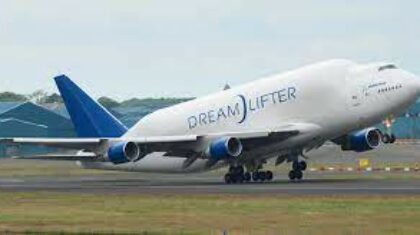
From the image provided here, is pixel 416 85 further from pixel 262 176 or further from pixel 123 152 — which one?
pixel 123 152

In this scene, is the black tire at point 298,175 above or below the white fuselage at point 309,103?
below

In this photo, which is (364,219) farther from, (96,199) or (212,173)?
(212,173)

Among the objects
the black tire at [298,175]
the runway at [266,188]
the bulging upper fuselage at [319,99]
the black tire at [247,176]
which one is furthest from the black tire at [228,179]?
the black tire at [298,175]

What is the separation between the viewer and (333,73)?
2195 inches

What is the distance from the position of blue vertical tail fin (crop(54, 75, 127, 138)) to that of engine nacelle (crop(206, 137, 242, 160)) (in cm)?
785

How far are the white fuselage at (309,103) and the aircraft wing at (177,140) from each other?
40 cm

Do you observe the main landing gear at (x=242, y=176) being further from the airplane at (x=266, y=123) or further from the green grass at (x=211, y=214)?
the green grass at (x=211, y=214)

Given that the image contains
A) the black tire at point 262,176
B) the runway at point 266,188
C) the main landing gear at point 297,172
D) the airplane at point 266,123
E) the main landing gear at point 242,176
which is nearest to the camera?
the runway at point 266,188

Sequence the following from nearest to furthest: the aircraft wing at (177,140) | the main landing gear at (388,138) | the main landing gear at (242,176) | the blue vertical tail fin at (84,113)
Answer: the main landing gear at (388,138) → the aircraft wing at (177,140) → the main landing gear at (242,176) → the blue vertical tail fin at (84,113)

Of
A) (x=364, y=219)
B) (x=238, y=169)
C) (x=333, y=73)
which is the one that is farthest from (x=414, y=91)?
(x=364, y=219)

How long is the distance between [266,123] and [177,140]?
4204mm

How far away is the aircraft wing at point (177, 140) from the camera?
55.9 metres

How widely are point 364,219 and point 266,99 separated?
79.1 feet

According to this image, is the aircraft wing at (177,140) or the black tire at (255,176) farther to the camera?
the black tire at (255,176)
